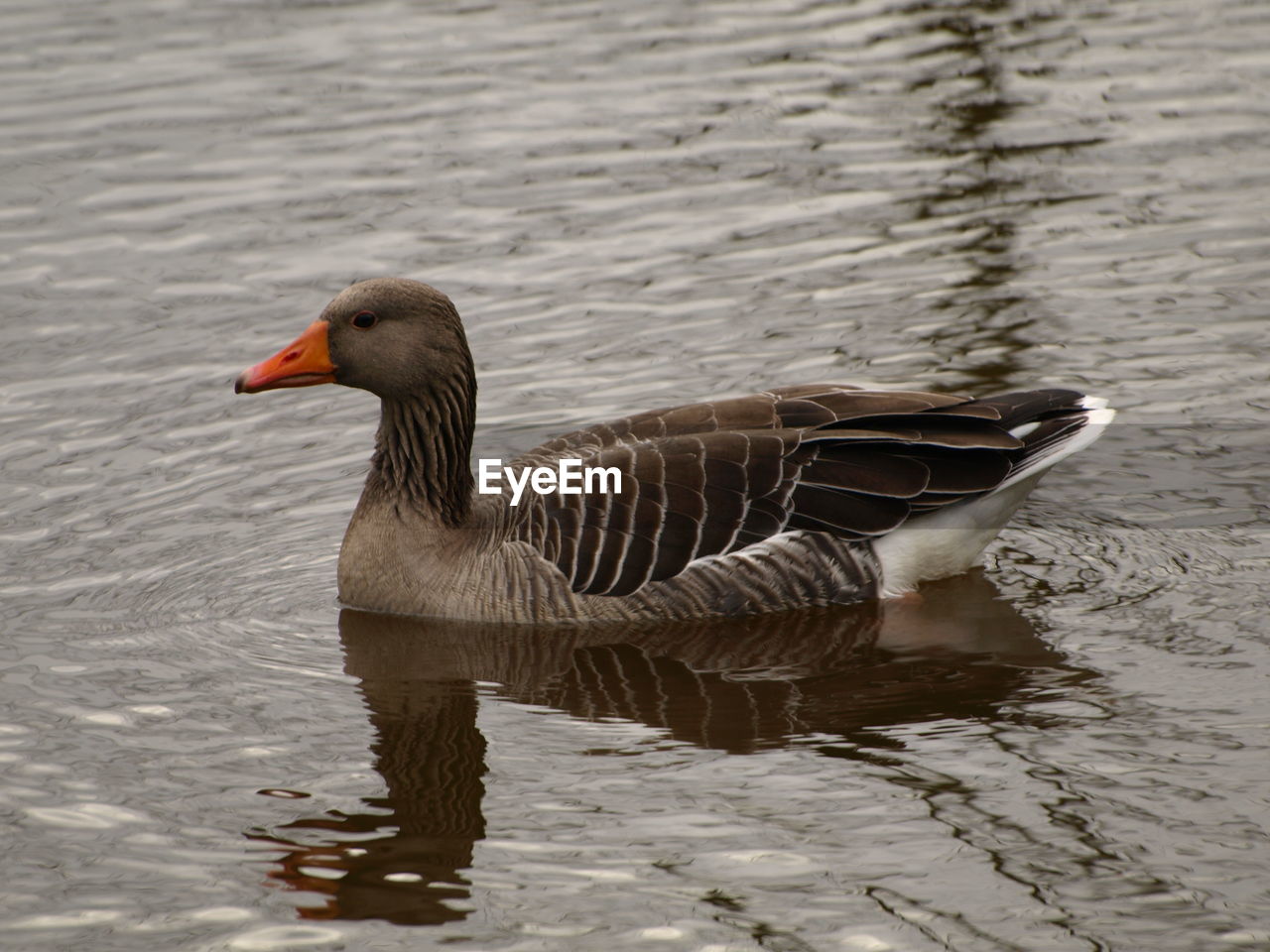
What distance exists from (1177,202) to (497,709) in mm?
8575

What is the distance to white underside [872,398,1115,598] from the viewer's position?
33.4 ft

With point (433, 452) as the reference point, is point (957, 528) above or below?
below

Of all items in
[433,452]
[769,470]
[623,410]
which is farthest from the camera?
[623,410]

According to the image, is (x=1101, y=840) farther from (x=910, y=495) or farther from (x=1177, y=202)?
(x=1177, y=202)

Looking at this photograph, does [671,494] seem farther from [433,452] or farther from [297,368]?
[297,368]

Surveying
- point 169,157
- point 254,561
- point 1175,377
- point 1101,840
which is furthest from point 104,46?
point 1101,840

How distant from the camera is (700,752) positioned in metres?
8.40

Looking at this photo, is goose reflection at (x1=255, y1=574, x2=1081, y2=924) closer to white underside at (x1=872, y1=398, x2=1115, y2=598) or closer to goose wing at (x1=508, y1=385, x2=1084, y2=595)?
white underside at (x1=872, y1=398, x2=1115, y2=598)

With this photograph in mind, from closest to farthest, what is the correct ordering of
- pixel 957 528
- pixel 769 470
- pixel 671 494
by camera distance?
pixel 671 494, pixel 769 470, pixel 957 528

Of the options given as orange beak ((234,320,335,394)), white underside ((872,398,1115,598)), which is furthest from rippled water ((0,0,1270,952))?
orange beak ((234,320,335,394))

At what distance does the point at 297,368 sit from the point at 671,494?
223 centimetres

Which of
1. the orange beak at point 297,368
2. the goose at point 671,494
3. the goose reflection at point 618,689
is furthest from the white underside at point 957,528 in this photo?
the orange beak at point 297,368

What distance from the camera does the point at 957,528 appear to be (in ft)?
33.7

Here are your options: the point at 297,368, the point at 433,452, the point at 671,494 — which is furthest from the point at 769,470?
the point at 297,368
